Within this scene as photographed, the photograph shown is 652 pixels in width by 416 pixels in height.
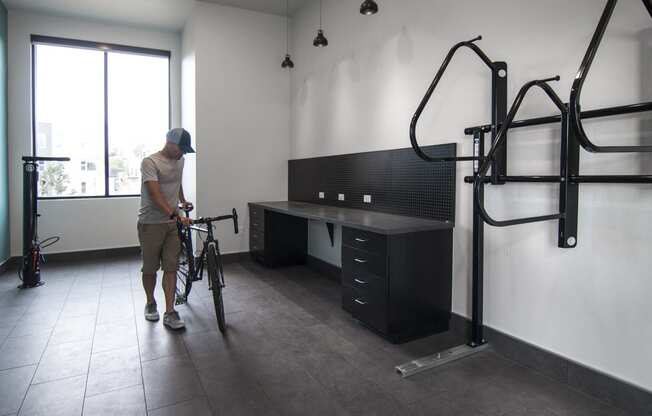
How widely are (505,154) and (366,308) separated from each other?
4.76 feet

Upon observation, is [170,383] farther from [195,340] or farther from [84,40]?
[84,40]

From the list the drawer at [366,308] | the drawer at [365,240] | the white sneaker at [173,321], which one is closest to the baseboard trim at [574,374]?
the drawer at [366,308]

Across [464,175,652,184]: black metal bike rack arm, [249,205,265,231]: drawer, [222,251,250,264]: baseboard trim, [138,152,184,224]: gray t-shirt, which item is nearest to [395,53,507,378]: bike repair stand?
[464,175,652,184]: black metal bike rack arm

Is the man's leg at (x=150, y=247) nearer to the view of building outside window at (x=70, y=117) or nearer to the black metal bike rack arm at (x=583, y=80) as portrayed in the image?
the black metal bike rack arm at (x=583, y=80)

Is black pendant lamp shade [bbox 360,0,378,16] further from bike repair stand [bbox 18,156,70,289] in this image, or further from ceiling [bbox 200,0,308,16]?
bike repair stand [bbox 18,156,70,289]

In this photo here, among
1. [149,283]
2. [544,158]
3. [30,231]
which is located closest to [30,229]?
[30,231]

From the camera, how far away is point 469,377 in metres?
2.40

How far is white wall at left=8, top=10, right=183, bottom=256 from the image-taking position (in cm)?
528

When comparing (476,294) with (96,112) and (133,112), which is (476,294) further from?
(96,112)

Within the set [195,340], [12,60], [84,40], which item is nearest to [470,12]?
[195,340]

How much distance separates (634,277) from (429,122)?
1.78 metres

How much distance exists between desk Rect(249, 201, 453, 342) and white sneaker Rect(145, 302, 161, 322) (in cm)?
157

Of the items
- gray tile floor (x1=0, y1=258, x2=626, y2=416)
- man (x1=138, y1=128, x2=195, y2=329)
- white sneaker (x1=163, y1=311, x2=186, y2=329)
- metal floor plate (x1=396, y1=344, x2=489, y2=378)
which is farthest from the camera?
white sneaker (x1=163, y1=311, x2=186, y2=329)

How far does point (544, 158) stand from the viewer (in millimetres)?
2412
